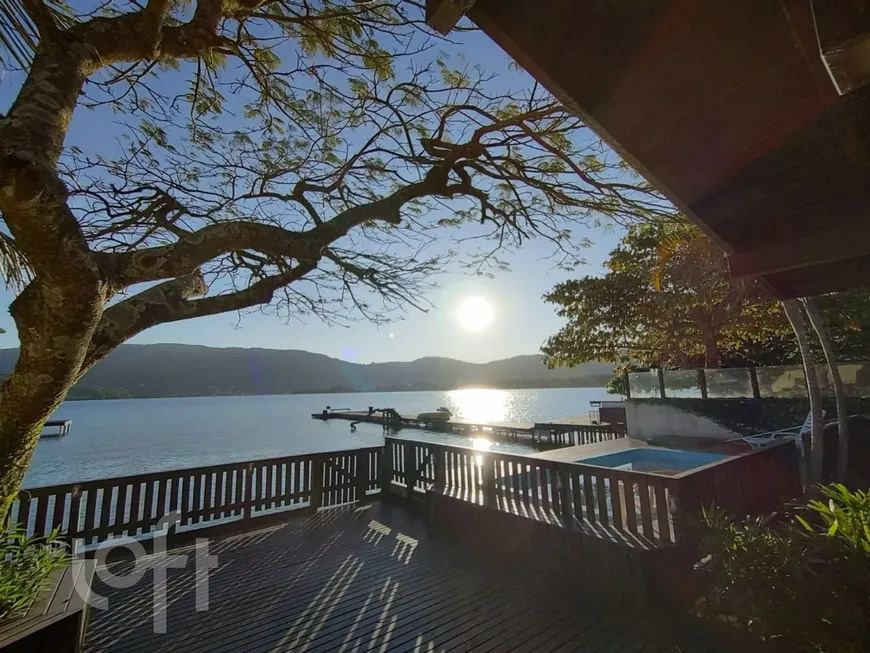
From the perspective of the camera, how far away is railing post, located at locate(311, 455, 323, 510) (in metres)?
5.66

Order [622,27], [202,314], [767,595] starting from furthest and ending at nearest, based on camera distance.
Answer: [202,314] → [767,595] → [622,27]

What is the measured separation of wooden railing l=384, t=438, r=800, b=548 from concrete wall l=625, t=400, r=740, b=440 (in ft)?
14.2

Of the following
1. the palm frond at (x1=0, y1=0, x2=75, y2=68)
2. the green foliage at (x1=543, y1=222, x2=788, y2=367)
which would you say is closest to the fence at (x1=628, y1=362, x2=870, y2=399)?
the green foliage at (x1=543, y1=222, x2=788, y2=367)

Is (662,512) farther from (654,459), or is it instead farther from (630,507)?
(654,459)

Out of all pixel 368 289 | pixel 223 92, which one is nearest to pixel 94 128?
pixel 223 92

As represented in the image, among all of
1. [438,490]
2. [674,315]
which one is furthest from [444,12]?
[674,315]

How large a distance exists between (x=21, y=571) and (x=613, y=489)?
161 inches

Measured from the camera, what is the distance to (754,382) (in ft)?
26.9

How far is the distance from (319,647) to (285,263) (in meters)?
3.09

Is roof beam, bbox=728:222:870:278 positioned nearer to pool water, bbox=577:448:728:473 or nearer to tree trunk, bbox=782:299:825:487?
tree trunk, bbox=782:299:825:487

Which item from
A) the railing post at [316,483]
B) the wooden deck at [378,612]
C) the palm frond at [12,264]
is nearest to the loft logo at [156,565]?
the wooden deck at [378,612]

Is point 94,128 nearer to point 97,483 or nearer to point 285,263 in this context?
point 285,263


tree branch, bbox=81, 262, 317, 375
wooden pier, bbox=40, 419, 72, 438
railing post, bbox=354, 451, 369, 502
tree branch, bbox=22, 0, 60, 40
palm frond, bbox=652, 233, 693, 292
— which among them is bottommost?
wooden pier, bbox=40, 419, 72, 438

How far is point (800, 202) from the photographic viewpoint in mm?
2520
